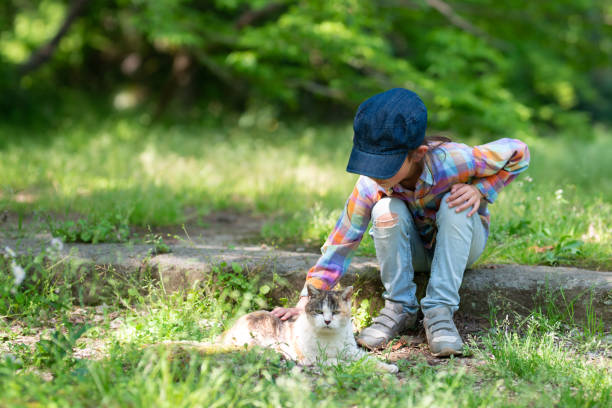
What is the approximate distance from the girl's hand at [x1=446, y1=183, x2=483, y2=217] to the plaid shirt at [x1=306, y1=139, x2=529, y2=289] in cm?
6

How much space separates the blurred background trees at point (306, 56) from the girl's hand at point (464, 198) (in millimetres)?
5153

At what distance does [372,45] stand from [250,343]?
5988mm

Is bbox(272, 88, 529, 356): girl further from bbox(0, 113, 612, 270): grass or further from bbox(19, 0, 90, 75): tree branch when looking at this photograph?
bbox(19, 0, 90, 75): tree branch

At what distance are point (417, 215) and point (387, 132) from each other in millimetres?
656

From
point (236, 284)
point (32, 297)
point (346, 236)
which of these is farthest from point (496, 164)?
point (32, 297)

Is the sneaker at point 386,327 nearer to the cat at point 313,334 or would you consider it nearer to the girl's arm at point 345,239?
the cat at point 313,334

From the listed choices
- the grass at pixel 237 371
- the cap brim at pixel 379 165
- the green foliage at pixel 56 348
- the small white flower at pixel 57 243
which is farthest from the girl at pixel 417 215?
the small white flower at pixel 57 243

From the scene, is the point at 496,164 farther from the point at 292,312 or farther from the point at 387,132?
the point at 292,312

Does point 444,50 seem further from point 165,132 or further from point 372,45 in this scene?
point 165,132

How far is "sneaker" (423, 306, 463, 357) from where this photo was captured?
2707 mm

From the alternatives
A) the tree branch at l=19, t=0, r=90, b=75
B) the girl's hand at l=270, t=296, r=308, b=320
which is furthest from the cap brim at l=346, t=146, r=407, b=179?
the tree branch at l=19, t=0, r=90, b=75

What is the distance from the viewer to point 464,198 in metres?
2.77

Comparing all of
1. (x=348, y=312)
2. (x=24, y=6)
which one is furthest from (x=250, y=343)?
(x=24, y=6)

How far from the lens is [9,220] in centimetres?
438
